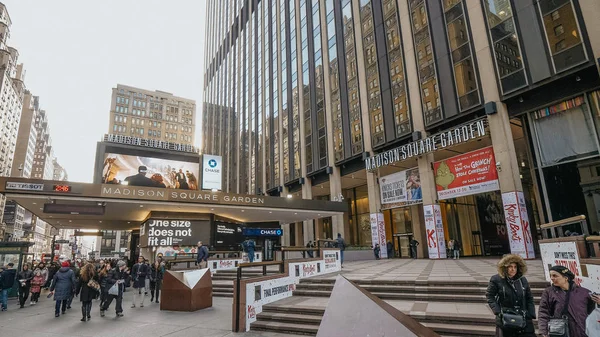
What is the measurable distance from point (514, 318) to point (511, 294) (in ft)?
1.08

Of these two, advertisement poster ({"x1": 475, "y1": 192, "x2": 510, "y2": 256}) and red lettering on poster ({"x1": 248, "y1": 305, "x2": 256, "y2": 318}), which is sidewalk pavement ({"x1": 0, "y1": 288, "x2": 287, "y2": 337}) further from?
advertisement poster ({"x1": 475, "y1": 192, "x2": 510, "y2": 256})

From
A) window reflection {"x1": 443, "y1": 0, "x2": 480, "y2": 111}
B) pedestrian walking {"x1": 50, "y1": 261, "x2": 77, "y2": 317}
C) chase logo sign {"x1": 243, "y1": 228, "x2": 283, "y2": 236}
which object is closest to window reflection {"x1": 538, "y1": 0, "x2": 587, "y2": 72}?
window reflection {"x1": 443, "y1": 0, "x2": 480, "y2": 111}

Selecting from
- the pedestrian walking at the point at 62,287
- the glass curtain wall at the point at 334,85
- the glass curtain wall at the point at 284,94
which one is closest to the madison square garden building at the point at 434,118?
the glass curtain wall at the point at 334,85

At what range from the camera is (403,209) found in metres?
31.1

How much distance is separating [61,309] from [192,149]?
24399 mm

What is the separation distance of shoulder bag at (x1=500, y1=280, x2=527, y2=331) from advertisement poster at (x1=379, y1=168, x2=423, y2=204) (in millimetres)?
20961

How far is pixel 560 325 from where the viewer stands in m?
3.60

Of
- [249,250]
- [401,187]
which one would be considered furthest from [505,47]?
[249,250]

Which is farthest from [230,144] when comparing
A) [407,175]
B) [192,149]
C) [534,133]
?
[534,133]

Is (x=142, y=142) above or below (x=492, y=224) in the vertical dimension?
above

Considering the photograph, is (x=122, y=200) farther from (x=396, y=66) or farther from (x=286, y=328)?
(x=396, y=66)

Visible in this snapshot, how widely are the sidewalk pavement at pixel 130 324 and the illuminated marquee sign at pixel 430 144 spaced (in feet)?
57.3

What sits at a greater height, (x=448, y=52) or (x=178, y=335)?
(x=448, y=52)

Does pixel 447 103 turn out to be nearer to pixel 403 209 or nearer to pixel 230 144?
pixel 403 209
